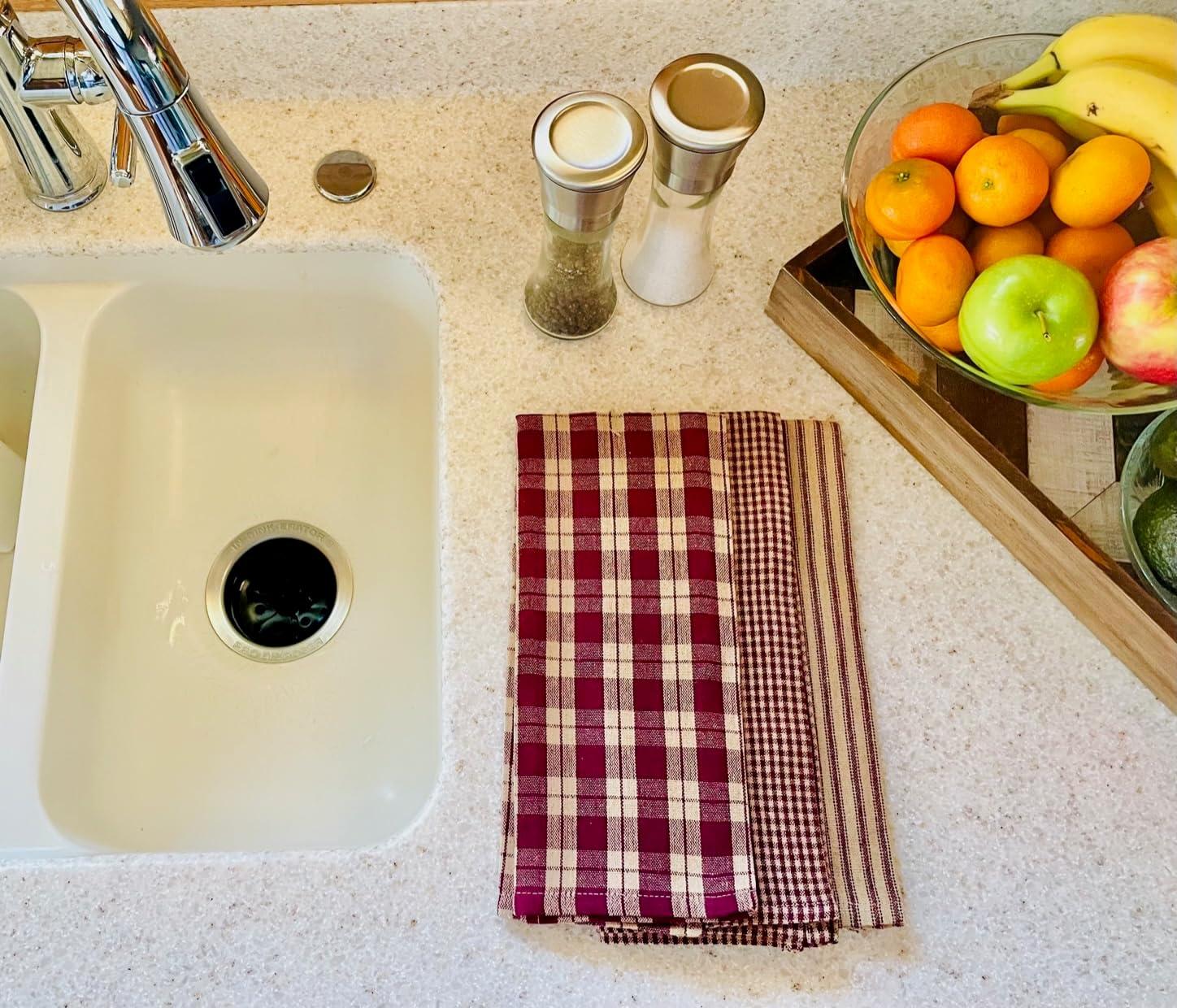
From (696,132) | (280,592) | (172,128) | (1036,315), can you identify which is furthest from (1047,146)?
(280,592)

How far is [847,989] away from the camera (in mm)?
577

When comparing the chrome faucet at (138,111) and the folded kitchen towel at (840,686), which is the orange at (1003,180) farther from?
the chrome faucet at (138,111)

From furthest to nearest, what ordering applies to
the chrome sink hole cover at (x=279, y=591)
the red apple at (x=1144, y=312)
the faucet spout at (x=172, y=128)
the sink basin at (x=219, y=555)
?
the chrome sink hole cover at (x=279, y=591)
the sink basin at (x=219, y=555)
the red apple at (x=1144, y=312)
the faucet spout at (x=172, y=128)

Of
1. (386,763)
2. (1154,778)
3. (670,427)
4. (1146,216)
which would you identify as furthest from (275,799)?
(1146,216)

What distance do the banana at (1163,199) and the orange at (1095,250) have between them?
3 centimetres

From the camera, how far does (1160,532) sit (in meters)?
0.60

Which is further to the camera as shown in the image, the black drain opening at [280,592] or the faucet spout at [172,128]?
the black drain opening at [280,592]

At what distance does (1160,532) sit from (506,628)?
0.44 meters

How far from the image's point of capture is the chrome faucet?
42 centimetres

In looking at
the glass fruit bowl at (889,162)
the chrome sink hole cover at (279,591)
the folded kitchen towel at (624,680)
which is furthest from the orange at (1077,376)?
the chrome sink hole cover at (279,591)

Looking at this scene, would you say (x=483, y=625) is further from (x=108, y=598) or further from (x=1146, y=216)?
(x=1146, y=216)

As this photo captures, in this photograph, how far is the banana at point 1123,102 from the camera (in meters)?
0.56

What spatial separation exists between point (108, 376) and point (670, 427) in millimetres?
498

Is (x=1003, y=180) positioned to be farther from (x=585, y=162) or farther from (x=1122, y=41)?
(x=585, y=162)
